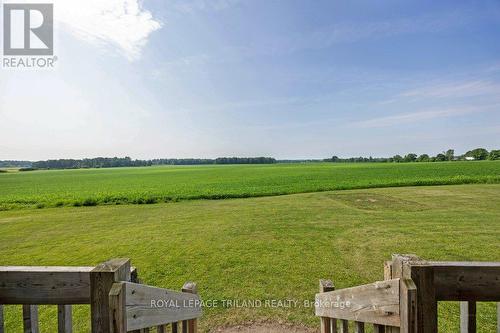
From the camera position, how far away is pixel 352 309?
75.6 inches

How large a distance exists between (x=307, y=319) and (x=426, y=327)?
10.7ft

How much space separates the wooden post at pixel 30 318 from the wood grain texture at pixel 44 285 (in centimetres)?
5

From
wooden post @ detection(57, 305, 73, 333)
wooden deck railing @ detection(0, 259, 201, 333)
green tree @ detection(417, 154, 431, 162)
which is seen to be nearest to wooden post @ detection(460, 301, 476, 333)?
wooden deck railing @ detection(0, 259, 201, 333)

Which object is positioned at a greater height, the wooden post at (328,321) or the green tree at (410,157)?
the green tree at (410,157)

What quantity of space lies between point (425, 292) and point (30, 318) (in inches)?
93.0

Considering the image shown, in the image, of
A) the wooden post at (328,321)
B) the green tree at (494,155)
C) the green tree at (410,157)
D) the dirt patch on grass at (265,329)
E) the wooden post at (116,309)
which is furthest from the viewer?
the green tree at (410,157)

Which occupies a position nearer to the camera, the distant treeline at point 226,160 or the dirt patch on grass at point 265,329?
the dirt patch on grass at point 265,329

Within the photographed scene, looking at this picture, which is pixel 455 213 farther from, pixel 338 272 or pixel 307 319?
pixel 307 319

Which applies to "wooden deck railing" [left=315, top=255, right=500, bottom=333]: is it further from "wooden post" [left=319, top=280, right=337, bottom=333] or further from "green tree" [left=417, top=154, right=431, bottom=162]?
"green tree" [left=417, top=154, right=431, bottom=162]

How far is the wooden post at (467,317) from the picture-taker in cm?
147

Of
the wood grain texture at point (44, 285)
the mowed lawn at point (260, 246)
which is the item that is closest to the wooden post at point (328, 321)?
the mowed lawn at point (260, 246)

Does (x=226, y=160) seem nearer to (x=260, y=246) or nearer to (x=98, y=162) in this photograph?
(x=98, y=162)

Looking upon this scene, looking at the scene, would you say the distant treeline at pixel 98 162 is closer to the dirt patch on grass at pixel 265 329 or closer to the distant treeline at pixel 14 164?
the distant treeline at pixel 14 164

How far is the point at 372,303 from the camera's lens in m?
1.65
